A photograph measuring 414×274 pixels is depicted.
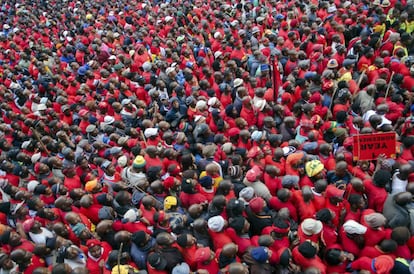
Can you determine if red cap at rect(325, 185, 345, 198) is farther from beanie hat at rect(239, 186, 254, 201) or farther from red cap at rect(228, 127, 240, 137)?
red cap at rect(228, 127, 240, 137)

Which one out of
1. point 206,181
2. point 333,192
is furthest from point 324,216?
point 206,181

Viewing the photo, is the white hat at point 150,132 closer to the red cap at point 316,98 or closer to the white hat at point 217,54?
the red cap at point 316,98

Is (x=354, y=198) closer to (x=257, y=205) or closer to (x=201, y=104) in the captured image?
(x=257, y=205)

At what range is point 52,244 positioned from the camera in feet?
15.5

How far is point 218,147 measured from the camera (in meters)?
6.19

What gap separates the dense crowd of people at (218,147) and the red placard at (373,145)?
169 millimetres

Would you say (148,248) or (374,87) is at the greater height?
(374,87)

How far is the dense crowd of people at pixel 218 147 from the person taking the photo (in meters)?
4.36

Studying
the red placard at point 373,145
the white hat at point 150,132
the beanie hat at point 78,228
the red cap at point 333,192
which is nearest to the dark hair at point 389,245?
the red cap at point 333,192

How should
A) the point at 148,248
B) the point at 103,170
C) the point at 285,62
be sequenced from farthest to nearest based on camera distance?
the point at 285,62, the point at 103,170, the point at 148,248

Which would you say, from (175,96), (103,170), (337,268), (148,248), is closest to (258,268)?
(337,268)

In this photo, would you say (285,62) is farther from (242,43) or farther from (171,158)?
(171,158)

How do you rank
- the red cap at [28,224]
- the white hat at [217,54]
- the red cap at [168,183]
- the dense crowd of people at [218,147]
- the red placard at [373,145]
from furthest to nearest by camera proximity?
the white hat at [217,54] → the red cap at [168,183] → the red cap at [28,224] → the red placard at [373,145] → the dense crowd of people at [218,147]

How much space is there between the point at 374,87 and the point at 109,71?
6492 millimetres
